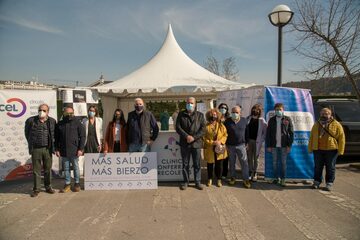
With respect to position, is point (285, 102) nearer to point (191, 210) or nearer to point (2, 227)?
point (191, 210)

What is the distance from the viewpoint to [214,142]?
6.38 metres

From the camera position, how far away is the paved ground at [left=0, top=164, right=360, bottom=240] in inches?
161

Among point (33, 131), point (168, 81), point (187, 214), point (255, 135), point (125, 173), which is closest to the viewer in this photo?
point (187, 214)

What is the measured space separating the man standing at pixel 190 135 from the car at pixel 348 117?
4938 mm

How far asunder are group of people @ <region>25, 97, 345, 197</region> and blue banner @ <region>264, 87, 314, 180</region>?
24 centimetres

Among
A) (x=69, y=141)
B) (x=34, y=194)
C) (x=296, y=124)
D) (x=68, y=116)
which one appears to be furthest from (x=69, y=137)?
(x=296, y=124)

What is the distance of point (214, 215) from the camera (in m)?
4.76

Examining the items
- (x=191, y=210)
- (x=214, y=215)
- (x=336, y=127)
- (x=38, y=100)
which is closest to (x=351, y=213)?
(x=336, y=127)

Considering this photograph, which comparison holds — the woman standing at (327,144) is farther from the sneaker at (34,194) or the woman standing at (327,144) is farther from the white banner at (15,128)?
the white banner at (15,128)

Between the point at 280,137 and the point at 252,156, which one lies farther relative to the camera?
the point at 252,156

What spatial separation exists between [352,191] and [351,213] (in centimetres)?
154

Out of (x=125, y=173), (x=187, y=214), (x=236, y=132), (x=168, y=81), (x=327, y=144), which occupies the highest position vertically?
(x=168, y=81)

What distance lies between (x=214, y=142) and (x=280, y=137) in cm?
150

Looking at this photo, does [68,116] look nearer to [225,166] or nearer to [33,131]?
[33,131]
